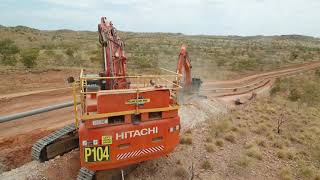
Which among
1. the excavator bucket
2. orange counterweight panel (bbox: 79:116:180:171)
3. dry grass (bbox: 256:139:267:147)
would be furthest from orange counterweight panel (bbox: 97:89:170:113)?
the excavator bucket

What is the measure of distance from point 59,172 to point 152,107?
3.26 metres

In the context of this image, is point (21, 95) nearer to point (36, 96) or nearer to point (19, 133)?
point (36, 96)

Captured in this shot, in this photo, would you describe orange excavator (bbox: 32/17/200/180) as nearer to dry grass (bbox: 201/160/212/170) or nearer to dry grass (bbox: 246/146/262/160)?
dry grass (bbox: 201/160/212/170)

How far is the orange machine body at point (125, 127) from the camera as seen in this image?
25.7 ft

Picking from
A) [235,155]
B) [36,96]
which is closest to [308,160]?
[235,155]

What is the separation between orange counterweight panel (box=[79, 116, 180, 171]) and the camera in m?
7.81

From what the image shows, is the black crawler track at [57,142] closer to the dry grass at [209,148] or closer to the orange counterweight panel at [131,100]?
the orange counterweight panel at [131,100]

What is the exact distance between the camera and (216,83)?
2733 centimetres

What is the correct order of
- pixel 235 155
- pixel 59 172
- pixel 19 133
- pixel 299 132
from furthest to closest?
pixel 299 132
pixel 19 133
pixel 235 155
pixel 59 172

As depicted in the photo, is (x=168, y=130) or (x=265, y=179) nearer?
(x=168, y=130)

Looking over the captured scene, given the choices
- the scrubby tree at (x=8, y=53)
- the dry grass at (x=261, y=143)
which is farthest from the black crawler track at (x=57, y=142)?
the scrubby tree at (x=8, y=53)

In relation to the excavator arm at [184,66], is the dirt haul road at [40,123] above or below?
below

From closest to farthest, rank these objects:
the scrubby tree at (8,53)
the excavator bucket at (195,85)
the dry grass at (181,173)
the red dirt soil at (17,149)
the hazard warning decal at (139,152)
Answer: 1. the hazard warning decal at (139,152)
2. the dry grass at (181,173)
3. the red dirt soil at (17,149)
4. the excavator bucket at (195,85)
5. the scrubby tree at (8,53)

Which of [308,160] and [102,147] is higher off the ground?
[102,147]
